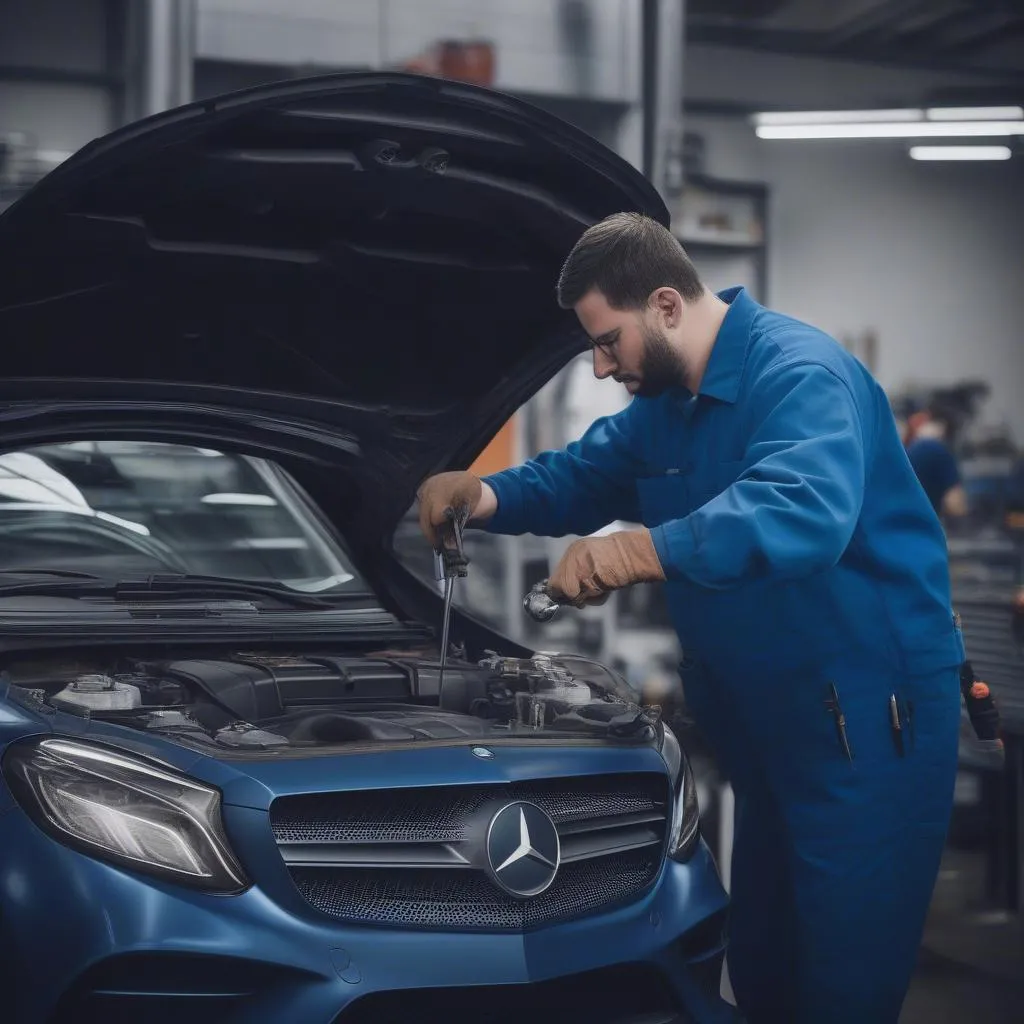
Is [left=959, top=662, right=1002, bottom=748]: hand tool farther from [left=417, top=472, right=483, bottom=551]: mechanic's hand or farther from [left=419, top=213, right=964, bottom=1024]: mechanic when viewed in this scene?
[left=417, top=472, right=483, bottom=551]: mechanic's hand

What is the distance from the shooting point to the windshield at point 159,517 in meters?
3.21

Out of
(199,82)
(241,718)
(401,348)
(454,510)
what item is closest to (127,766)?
(241,718)

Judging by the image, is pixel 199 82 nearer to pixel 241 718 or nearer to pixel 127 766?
pixel 241 718

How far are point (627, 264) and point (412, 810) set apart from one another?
107cm

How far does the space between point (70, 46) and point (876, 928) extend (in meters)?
5.82

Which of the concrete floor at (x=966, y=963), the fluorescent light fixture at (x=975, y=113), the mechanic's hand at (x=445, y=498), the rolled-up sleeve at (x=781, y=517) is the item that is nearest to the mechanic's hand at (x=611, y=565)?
the rolled-up sleeve at (x=781, y=517)

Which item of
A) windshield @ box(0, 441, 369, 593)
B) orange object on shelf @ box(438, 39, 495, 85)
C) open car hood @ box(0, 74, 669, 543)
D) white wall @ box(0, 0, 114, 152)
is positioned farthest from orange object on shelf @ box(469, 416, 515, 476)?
open car hood @ box(0, 74, 669, 543)

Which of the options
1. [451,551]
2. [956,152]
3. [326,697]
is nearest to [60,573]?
[326,697]

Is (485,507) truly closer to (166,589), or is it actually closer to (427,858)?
(166,589)

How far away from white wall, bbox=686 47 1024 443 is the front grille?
836 cm

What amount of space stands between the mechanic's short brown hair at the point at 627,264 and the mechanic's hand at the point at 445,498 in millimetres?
552

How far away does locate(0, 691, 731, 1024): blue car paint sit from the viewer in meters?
2.09

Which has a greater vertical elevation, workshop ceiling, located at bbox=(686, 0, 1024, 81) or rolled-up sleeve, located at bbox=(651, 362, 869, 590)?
workshop ceiling, located at bbox=(686, 0, 1024, 81)

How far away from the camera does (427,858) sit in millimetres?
2330
